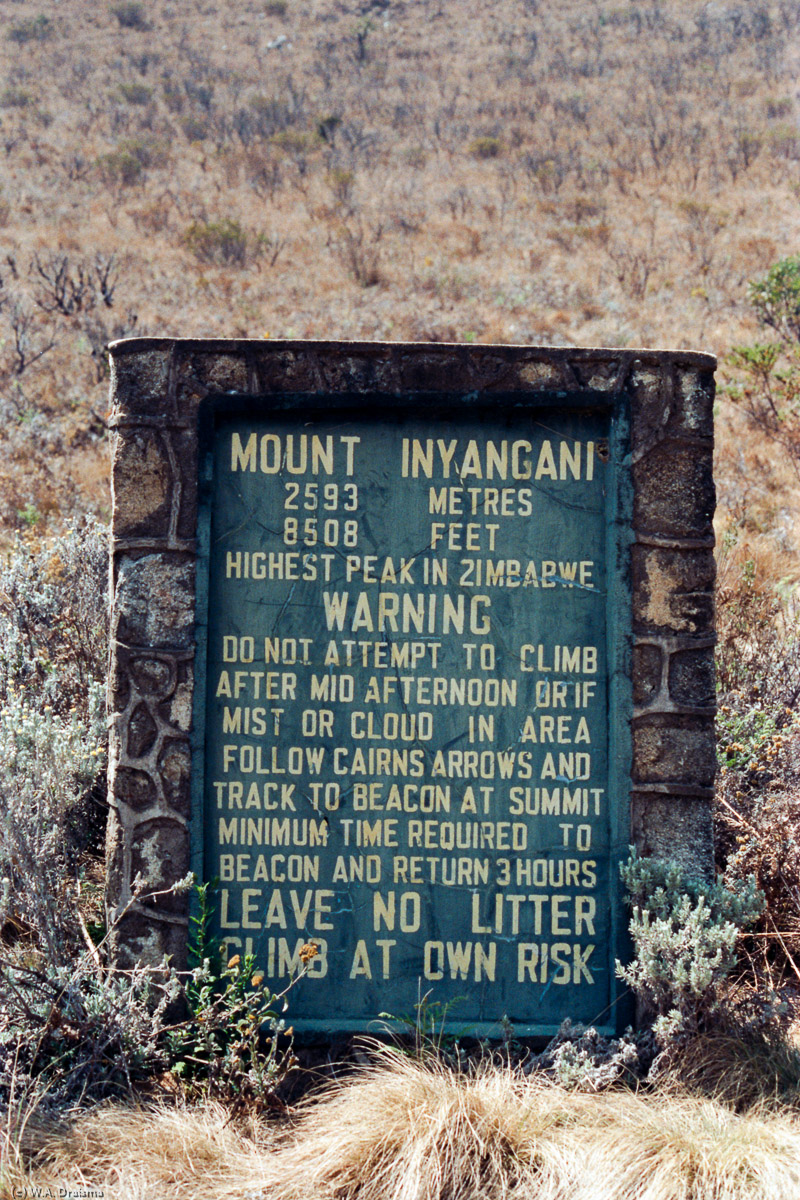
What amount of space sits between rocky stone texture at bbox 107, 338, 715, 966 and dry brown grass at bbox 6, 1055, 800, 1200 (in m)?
0.58

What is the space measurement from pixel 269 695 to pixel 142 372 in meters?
1.07

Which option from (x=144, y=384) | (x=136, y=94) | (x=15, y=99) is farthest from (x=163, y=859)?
(x=136, y=94)

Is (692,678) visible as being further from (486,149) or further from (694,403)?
(486,149)

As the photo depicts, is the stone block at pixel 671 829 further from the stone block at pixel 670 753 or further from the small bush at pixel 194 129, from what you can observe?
the small bush at pixel 194 129

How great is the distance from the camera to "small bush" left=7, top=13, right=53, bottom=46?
82.0ft

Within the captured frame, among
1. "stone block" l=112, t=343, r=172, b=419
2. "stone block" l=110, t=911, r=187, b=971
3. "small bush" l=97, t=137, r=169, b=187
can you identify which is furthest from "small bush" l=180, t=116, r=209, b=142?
"stone block" l=110, t=911, r=187, b=971

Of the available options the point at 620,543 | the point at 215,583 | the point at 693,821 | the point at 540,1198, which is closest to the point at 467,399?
the point at 620,543

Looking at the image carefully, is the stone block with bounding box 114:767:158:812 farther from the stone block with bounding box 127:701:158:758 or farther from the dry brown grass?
the dry brown grass

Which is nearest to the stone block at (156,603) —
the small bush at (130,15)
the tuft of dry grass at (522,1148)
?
the tuft of dry grass at (522,1148)

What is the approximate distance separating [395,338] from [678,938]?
965 cm

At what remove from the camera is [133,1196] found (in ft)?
7.43

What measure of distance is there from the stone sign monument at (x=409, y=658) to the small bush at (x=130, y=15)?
2851cm

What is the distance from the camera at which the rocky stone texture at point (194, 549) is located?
115 inches

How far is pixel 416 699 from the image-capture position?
9.74ft
